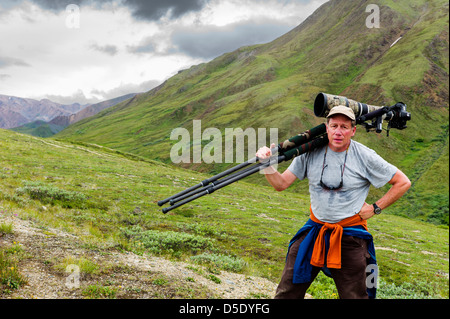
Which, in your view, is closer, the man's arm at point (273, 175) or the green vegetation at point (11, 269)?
the man's arm at point (273, 175)

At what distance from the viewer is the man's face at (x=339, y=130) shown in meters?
4.72

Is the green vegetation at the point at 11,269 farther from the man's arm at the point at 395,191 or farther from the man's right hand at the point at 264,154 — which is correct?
the man's arm at the point at 395,191

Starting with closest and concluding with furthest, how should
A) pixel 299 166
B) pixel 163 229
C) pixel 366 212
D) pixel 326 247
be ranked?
1. pixel 366 212
2. pixel 326 247
3. pixel 299 166
4. pixel 163 229

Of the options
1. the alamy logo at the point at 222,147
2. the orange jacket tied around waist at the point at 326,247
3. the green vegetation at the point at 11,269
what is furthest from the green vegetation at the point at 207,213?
the alamy logo at the point at 222,147

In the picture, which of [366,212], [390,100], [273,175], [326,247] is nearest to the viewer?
[366,212]

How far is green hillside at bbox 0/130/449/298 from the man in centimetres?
392

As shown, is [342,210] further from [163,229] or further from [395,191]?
[163,229]

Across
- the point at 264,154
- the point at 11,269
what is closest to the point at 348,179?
the point at 264,154

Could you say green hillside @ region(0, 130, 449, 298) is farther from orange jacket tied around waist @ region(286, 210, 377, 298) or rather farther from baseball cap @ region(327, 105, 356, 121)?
baseball cap @ region(327, 105, 356, 121)

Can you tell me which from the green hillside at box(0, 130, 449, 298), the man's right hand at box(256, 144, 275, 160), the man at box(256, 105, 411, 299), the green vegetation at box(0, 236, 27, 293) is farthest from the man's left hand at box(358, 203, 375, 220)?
the green vegetation at box(0, 236, 27, 293)

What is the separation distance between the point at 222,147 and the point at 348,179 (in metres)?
111

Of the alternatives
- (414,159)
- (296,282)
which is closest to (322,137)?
(296,282)

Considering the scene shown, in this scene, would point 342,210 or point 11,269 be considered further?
point 11,269

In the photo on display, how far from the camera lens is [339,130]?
473 centimetres
